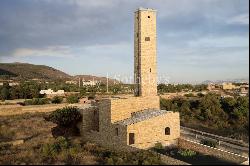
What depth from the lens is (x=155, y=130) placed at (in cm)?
2031

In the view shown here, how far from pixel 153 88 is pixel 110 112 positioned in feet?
17.2

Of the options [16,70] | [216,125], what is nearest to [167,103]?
[216,125]

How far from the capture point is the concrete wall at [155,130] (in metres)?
19.7

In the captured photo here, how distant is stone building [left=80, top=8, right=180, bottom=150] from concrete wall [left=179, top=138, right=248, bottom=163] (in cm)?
98

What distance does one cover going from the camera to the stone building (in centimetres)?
1995

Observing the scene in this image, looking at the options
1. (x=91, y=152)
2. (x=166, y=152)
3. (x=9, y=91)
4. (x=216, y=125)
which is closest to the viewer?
(x=166, y=152)

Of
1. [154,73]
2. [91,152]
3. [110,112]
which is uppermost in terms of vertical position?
[154,73]

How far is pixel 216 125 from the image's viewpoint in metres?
33.6

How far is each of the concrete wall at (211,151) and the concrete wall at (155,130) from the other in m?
0.76

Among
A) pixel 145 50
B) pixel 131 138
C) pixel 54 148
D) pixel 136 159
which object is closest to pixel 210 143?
pixel 131 138

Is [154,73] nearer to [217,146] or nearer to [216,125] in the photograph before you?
[217,146]

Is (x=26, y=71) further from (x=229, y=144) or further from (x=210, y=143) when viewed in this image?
(x=229, y=144)

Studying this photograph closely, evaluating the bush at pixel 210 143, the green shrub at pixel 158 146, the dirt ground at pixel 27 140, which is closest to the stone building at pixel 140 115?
the green shrub at pixel 158 146

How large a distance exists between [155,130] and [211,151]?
3.67 m
